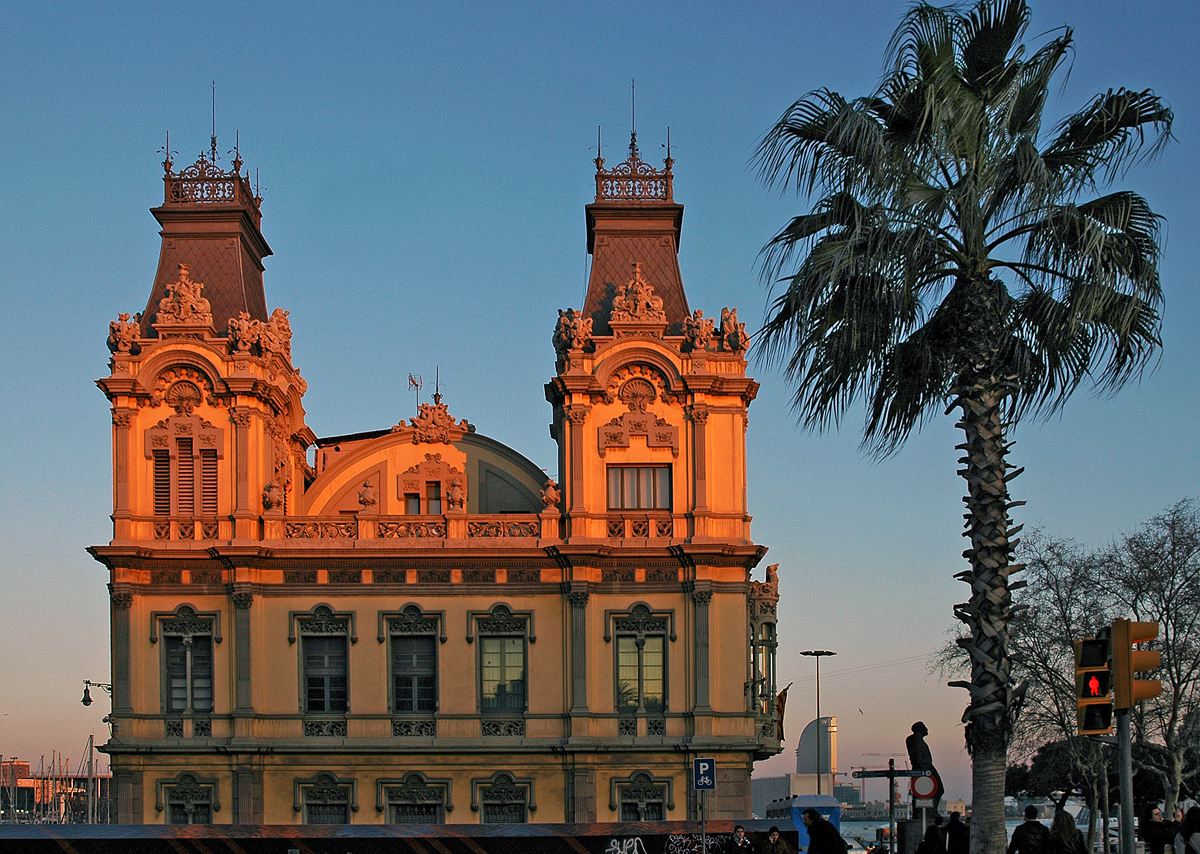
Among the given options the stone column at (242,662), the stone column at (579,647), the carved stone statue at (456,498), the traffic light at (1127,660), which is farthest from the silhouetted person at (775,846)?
the stone column at (242,662)

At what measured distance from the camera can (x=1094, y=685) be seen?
Answer: 15594 mm

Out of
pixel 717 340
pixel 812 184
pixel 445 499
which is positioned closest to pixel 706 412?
pixel 717 340

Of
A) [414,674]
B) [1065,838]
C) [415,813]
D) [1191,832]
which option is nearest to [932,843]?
[1191,832]

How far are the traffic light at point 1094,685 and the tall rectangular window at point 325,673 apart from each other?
3117 centimetres

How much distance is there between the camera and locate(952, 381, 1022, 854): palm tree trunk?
62.4ft

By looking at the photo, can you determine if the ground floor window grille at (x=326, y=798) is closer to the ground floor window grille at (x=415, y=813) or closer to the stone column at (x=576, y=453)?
the ground floor window grille at (x=415, y=813)

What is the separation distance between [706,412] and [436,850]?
673 inches

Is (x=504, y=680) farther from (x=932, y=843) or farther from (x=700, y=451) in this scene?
(x=932, y=843)

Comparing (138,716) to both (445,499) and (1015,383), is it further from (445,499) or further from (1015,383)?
(1015,383)

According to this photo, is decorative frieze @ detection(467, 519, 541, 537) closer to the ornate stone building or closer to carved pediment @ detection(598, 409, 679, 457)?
the ornate stone building

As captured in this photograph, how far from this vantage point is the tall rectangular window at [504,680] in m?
44.2

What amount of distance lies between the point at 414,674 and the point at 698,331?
1258 centimetres

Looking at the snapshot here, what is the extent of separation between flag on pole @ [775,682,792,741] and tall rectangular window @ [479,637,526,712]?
8146 millimetres

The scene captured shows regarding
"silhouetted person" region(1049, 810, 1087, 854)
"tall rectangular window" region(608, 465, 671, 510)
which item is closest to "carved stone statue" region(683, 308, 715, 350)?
"tall rectangular window" region(608, 465, 671, 510)
